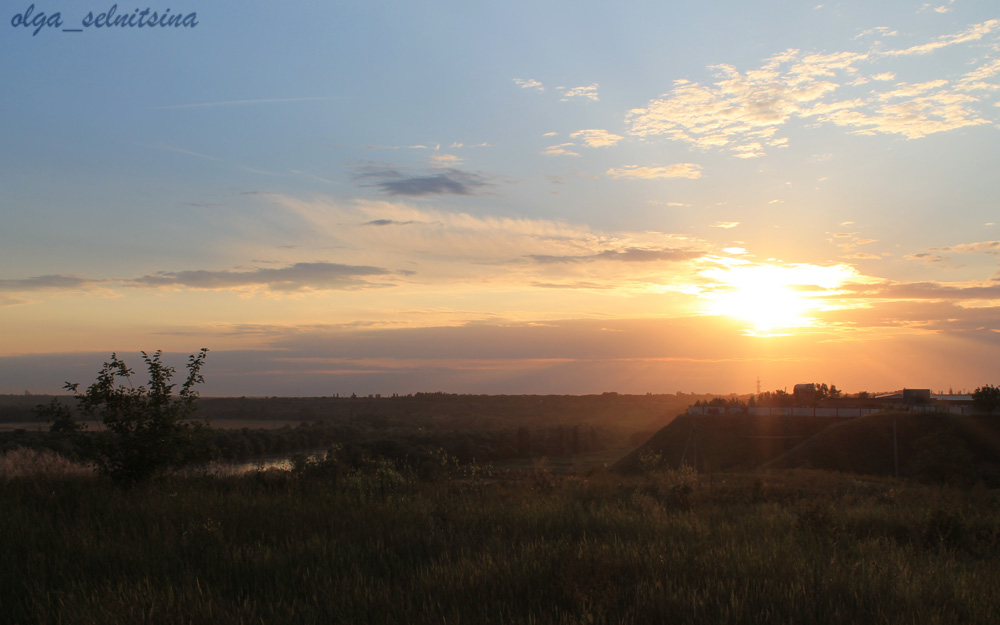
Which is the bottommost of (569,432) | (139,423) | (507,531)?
(569,432)

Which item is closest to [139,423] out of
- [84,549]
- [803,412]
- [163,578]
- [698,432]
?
[84,549]

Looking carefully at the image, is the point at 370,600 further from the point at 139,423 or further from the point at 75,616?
the point at 139,423

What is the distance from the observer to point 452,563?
20.2ft

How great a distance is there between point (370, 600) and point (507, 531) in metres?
2.94

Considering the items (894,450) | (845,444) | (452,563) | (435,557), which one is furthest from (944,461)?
(452,563)

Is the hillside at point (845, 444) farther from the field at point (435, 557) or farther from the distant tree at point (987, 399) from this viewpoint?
the field at point (435, 557)

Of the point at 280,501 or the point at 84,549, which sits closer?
the point at 84,549

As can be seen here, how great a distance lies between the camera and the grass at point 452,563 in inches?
192

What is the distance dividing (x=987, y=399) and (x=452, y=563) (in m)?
65.4

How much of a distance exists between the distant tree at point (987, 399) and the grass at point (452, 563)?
5703 cm

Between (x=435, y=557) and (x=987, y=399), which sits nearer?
(x=435, y=557)

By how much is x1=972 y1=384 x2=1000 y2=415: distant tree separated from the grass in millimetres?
57025

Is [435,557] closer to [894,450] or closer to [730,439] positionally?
[894,450]

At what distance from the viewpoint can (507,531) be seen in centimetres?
775
